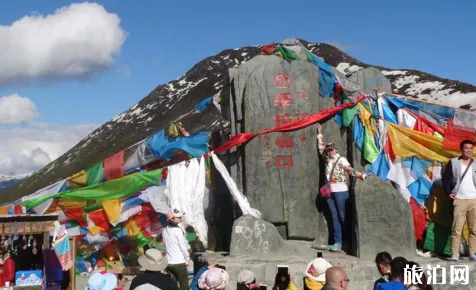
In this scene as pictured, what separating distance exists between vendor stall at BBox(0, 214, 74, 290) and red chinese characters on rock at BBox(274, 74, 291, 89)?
474 centimetres

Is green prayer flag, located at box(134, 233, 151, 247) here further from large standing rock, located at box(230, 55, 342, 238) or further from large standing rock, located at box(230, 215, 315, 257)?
large standing rock, located at box(230, 215, 315, 257)

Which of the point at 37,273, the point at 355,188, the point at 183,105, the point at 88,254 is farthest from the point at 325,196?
the point at 183,105

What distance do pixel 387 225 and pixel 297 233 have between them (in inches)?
74.3

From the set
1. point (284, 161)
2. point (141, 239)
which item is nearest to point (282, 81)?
point (284, 161)

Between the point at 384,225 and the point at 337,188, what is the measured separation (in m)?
1.15

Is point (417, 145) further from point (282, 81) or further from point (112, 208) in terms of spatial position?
point (112, 208)

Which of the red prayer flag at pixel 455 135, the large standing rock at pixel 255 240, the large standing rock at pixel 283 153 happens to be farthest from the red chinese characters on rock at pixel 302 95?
the red prayer flag at pixel 455 135

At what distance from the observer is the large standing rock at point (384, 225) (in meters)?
9.96

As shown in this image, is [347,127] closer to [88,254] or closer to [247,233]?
[247,233]

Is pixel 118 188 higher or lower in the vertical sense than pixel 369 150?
lower

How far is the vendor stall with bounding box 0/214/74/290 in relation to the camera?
9.20m

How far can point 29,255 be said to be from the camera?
33.2 feet

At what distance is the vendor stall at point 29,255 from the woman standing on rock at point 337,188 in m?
4.68

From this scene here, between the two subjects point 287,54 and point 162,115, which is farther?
point 162,115
